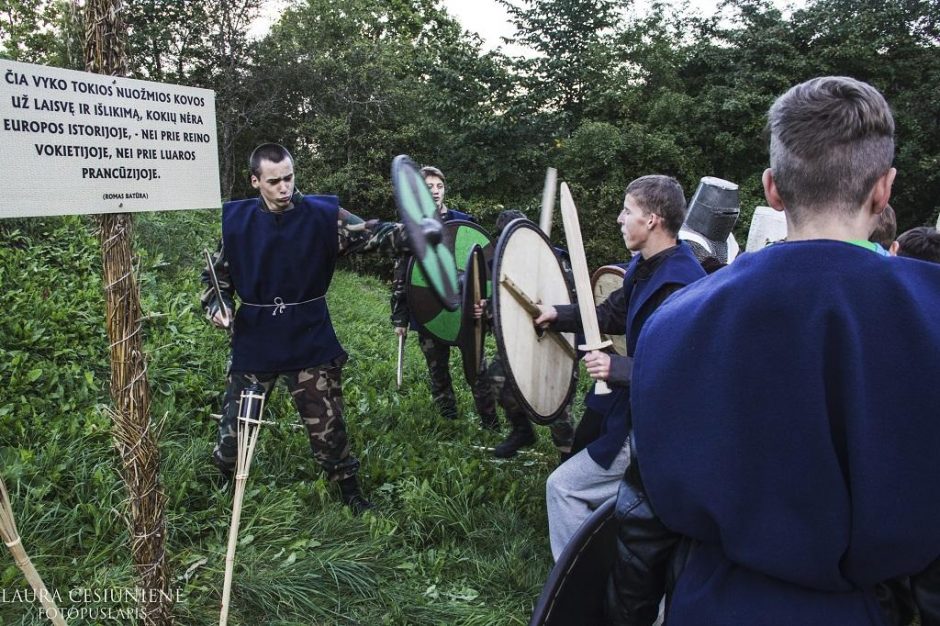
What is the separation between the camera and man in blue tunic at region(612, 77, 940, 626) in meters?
0.98

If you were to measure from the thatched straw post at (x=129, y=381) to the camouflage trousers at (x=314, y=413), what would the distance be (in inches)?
46.5

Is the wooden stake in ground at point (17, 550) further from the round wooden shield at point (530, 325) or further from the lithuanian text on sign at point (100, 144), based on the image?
the round wooden shield at point (530, 325)

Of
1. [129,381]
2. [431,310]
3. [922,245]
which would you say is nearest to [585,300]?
[129,381]

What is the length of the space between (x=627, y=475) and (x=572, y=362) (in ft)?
6.14

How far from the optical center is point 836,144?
40.0 inches

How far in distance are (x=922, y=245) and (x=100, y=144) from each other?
317cm

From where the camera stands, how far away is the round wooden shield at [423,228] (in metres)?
2.30

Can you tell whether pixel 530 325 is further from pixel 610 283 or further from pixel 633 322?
pixel 610 283

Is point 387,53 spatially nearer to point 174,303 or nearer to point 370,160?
point 370,160

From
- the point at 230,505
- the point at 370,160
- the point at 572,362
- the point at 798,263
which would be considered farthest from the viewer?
the point at 370,160

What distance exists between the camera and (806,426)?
101 centimetres

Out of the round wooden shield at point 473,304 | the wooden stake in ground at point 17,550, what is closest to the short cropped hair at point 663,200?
the round wooden shield at point 473,304

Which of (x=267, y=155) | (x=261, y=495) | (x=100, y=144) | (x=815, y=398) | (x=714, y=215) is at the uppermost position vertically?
(x=267, y=155)

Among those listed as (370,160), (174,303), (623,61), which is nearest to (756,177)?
(623,61)
